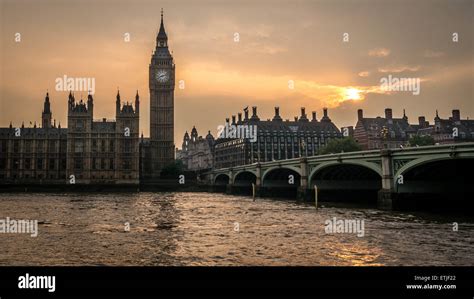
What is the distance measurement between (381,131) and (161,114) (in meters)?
60.5

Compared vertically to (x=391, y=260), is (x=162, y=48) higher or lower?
higher

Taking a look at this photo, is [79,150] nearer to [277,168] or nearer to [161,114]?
[161,114]

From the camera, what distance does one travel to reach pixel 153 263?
13266mm

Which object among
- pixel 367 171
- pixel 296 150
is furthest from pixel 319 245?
pixel 296 150

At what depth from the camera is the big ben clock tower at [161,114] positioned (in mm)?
121812

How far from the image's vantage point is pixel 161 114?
124562mm

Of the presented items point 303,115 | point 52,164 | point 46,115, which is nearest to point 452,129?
point 303,115

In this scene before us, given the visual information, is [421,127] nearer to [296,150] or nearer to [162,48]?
[296,150]

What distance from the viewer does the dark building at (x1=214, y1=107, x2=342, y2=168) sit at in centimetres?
13212

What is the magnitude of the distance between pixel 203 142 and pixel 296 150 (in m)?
55.1

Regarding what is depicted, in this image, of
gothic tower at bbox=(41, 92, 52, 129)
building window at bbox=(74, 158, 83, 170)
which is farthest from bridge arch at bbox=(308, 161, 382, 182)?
gothic tower at bbox=(41, 92, 52, 129)

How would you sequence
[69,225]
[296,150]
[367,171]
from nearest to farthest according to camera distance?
[69,225] → [367,171] → [296,150]

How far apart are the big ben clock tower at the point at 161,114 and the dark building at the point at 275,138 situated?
23.7 m
